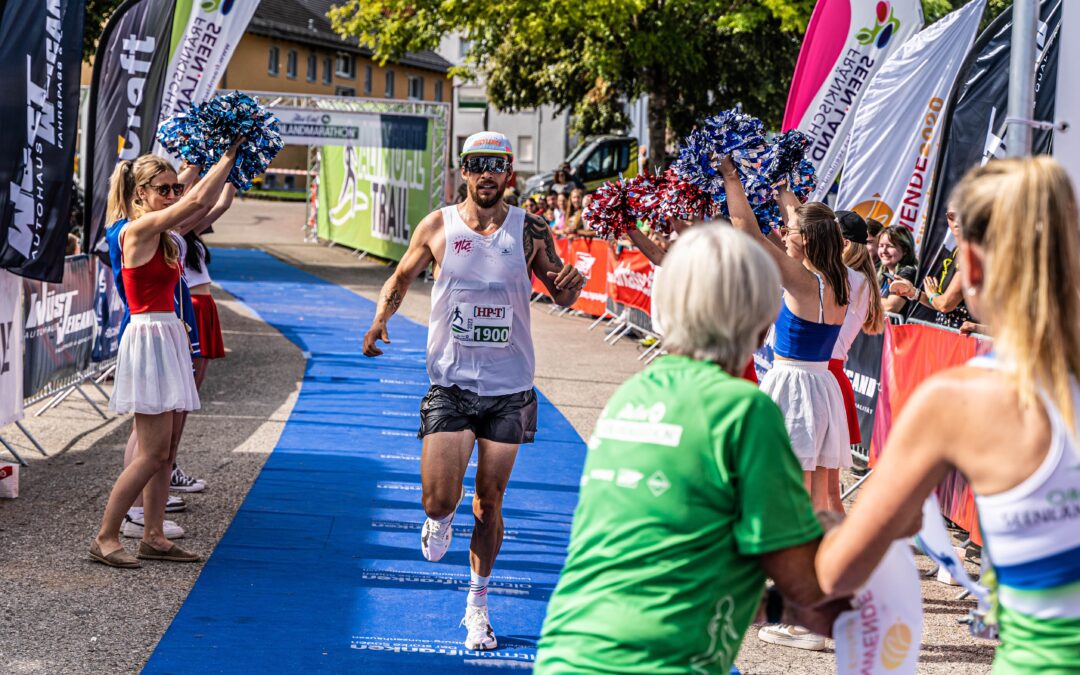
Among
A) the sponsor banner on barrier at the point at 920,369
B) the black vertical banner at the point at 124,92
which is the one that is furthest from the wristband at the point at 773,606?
the black vertical banner at the point at 124,92

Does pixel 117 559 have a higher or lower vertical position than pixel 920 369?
lower

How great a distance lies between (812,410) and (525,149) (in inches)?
2292

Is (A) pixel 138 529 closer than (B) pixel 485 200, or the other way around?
(B) pixel 485 200

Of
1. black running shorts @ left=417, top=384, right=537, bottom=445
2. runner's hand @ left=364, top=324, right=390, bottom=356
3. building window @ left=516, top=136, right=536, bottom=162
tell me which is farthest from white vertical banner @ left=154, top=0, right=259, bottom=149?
building window @ left=516, top=136, right=536, bottom=162

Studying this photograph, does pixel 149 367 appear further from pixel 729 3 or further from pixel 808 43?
pixel 729 3

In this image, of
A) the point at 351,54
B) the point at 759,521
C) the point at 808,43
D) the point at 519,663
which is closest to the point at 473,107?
the point at 808,43

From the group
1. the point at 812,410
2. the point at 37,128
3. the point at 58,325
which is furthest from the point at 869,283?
the point at 58,325

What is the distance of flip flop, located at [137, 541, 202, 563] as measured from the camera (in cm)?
661

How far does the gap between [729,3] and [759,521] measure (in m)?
25.6

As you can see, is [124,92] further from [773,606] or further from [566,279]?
[773,606]

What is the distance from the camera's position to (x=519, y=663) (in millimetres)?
5324

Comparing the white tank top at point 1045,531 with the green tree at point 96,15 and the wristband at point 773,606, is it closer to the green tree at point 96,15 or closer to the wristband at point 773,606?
the wristband at point 773,606

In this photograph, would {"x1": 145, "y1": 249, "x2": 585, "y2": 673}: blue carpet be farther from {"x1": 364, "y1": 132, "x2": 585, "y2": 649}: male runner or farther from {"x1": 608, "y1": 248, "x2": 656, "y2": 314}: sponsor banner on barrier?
{"x1": 608, "y1": 248, "x2": 656, "y2": 314}: sponsor banner on barrier

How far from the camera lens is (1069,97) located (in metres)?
6.93
